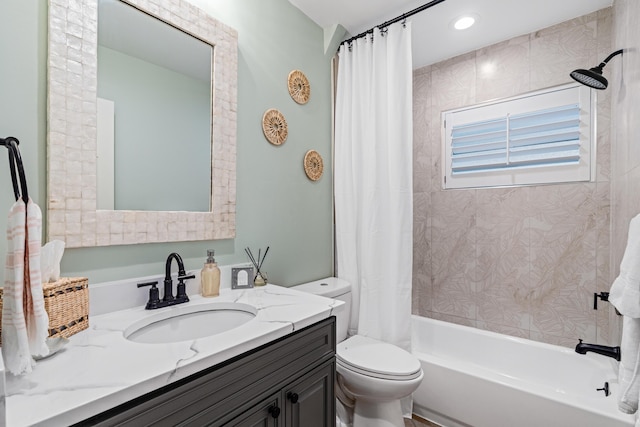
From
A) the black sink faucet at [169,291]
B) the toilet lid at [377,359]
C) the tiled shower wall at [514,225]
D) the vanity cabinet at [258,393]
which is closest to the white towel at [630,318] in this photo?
the toilet lid at [377,359]

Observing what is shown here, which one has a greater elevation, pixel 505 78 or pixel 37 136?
pixel 505 78

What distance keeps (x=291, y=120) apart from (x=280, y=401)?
1.46 meters

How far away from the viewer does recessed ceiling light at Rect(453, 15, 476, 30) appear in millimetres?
1954

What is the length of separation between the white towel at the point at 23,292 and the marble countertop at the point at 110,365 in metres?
0.06

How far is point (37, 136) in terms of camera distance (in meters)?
0.99

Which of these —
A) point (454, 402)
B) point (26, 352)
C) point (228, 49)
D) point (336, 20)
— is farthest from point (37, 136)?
point (454, 402)

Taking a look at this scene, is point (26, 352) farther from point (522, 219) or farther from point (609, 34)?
point (609, 34)

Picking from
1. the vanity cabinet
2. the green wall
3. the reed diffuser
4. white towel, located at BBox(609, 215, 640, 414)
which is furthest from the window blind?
the vanity cabinet

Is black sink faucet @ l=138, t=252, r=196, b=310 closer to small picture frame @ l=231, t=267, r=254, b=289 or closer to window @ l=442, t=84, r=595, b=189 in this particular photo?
small picture frame @ l=231, t=267, r=254, b=289

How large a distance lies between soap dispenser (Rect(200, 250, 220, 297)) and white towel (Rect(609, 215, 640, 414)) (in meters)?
1.36

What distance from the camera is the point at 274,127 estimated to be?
177 centimetres

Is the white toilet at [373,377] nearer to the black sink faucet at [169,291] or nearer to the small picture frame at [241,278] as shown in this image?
the small picture frame at [241,278]

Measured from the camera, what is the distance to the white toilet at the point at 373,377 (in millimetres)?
1473

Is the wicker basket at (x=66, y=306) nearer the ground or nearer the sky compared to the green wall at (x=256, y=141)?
nearer the ground
